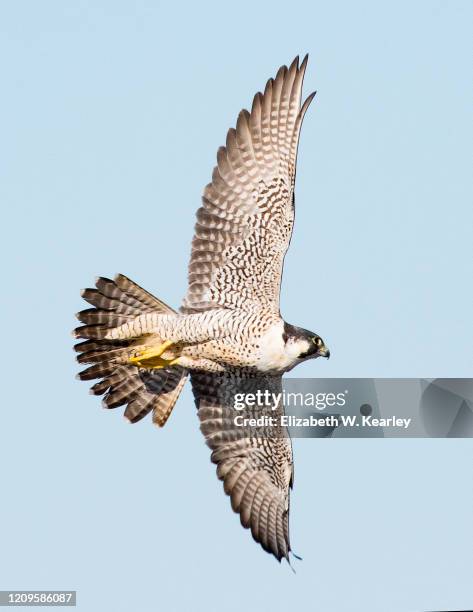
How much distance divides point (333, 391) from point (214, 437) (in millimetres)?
1457

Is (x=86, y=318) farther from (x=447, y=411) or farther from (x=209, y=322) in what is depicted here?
(x=447, y=411)

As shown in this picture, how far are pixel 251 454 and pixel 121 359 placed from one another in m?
1.90

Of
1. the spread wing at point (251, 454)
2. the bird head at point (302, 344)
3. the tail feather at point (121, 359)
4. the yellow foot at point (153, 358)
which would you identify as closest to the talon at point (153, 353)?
the yellow foot at point (153, 358)

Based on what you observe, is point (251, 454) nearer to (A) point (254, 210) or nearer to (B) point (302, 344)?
(B) point (302, 344)

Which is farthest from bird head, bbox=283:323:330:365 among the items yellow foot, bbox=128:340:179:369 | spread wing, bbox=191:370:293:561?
yellow foot, bbox=128:340:179:369

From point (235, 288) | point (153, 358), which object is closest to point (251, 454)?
point (153, 358)

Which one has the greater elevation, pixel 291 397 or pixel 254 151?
pixel 254 151

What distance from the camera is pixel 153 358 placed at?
78.4 ft

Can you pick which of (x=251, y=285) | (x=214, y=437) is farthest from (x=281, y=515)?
(x=251, y=285)

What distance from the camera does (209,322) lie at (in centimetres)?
2369

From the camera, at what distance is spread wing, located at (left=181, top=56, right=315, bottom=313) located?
23.9m

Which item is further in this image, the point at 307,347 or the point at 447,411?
the point at 447,411

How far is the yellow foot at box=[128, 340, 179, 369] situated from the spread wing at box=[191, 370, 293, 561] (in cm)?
72

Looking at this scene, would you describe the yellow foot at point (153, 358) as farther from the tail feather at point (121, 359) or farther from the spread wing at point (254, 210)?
the spread wing at point (254, 210)
